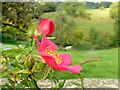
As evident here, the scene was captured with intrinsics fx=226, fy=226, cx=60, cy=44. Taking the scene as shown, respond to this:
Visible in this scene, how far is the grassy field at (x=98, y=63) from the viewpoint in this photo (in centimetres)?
394

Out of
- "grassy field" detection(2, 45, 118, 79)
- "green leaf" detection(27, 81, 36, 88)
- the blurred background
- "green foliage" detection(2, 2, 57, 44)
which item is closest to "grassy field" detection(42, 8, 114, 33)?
the blurred background

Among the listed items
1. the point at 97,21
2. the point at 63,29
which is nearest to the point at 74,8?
the point at 63,29

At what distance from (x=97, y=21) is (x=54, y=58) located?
5.72m

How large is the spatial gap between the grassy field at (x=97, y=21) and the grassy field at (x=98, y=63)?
2.02 feet

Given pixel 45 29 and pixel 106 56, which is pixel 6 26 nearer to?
pixel 45 29

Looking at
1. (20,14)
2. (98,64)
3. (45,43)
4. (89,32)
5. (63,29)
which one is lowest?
(98,64)

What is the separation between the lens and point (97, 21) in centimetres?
584

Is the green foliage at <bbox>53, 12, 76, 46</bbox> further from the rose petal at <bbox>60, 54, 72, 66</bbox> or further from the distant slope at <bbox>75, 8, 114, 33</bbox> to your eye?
the rose petal at <bbox>60, 54, 72, 66</bbox>

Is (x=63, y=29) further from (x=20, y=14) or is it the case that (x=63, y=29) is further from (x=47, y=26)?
(x=47, y=26)

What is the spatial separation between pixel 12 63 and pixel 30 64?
4 cm

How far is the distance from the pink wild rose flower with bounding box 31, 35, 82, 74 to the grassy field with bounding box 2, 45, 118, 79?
10.7 feet

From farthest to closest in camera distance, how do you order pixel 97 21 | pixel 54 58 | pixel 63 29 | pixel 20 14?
pixel 97 21
pixel 63 29
pixel 20 14
pixel 54 58

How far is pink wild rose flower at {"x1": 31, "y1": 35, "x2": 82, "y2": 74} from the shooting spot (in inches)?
9.4

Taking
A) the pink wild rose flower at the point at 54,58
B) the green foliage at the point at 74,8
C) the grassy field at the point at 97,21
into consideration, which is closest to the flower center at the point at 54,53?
the pink wild rose flower at the point at 54,58
